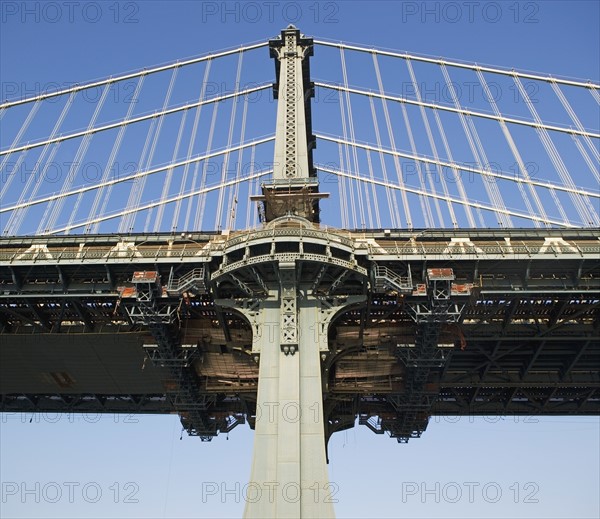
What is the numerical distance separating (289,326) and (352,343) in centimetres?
591

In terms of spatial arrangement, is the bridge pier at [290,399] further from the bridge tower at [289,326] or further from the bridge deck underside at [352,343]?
the bridge deck underside at [352,343]

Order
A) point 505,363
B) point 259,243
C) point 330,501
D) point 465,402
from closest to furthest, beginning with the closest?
point 330,501, point 259,243, point 505,363, point 465,402

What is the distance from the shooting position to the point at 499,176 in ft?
118

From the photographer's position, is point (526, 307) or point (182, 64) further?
point (182, 64)

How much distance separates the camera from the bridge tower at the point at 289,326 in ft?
70.6

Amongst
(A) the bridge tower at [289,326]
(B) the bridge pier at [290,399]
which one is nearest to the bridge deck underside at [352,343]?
(A) the bridge tower at [289,326]

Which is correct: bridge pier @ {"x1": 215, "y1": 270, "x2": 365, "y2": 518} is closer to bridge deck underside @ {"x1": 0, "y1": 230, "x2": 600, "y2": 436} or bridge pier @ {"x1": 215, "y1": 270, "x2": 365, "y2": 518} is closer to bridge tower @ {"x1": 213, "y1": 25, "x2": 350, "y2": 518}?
bridge tower @ {"x1": 213, "y1": 25, "x2": 350, "y2": 518}

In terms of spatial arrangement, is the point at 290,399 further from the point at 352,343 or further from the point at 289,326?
the point at 352,343

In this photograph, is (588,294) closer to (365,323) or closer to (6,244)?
(365,323)

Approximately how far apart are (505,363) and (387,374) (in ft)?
27.3

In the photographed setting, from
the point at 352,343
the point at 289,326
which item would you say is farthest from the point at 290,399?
the point at 352,343

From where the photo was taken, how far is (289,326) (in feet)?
82.8

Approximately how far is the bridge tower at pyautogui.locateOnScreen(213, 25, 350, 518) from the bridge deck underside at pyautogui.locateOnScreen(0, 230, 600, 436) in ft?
9.40

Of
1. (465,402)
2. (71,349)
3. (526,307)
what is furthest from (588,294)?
(71,349)
